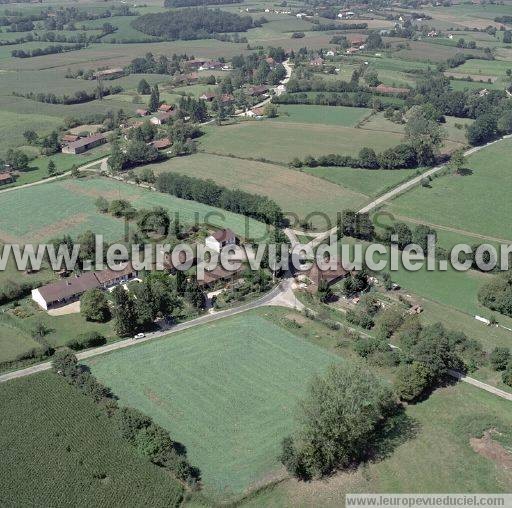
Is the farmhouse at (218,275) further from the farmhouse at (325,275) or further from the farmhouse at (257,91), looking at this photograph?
the farmhouse at (257,91)

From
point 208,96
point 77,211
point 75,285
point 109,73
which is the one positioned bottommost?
point 75,285

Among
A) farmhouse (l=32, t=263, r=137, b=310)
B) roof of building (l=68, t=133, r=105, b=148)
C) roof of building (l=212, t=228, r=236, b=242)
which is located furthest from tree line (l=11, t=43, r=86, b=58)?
farmhouse (l=32, t=263, r=137, b=310)

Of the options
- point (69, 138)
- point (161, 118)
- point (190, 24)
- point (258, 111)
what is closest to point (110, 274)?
point (69, 138)

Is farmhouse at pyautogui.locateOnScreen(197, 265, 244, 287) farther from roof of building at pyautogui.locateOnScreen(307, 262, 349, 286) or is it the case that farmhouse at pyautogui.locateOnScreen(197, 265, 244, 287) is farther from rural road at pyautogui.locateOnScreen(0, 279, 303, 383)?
roof of building at pyautogui.locateOnScreen(307, 262, 349, 286)

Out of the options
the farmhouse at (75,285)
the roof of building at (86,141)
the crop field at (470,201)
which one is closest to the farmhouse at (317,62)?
the roof of building at (86,141)

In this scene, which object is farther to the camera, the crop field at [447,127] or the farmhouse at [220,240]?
the crop field at [447,127]

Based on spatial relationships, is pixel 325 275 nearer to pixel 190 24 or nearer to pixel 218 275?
pixel 218 275

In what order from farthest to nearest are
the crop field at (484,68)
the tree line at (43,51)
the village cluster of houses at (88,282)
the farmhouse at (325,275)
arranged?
1. the tree line at (43,51)
2. the crop field at (484,68)
3. the farmhouse at (325,275)
4. the village cluster of houses at (88,282)

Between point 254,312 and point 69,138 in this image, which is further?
point 69,138
